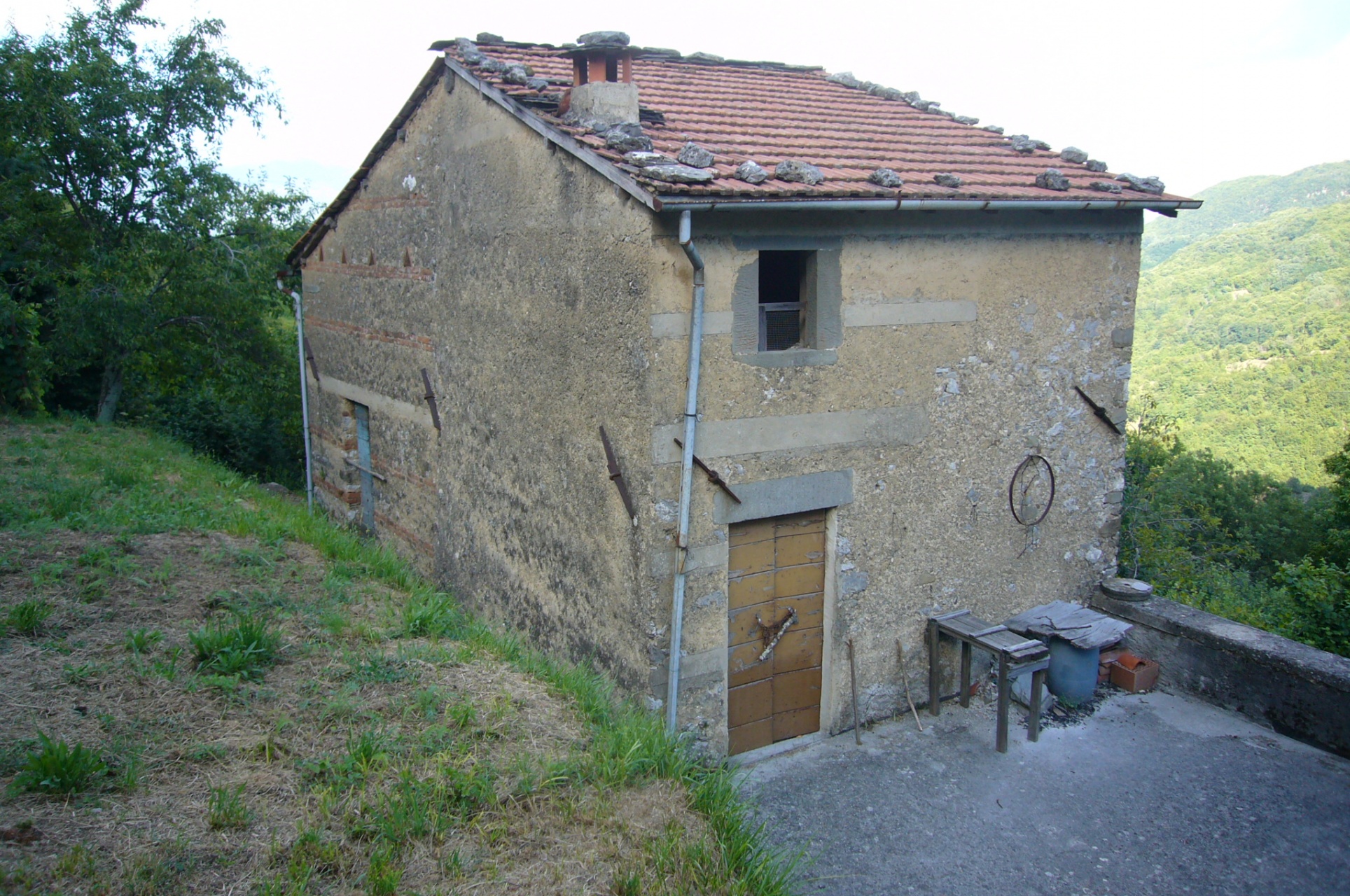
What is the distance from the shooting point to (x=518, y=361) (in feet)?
22.2

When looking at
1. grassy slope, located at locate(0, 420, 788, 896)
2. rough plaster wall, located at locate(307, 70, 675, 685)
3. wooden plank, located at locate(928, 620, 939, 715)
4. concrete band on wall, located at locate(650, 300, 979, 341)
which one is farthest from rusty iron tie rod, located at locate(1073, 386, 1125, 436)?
grassy slope, located at locate(0, 420, 788, 896)

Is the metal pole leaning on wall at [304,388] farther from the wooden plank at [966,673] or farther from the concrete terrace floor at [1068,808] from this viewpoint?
the wooden plank at [966,673]

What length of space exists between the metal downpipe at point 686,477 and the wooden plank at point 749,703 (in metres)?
0.55

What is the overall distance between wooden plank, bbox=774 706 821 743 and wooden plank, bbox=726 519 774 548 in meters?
1.38

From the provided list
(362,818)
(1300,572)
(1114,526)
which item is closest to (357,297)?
(362,818)

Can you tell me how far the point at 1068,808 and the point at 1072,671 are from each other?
1.50 meters

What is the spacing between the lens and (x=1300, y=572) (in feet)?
41.8

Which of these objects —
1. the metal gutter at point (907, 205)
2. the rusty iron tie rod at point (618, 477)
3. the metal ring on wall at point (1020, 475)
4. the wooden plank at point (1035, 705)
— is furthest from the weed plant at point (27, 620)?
the metal ring on wall at point (1020, 475)

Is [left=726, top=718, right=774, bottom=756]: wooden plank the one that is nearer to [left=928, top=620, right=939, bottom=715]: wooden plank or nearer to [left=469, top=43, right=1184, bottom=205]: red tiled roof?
[left=928, top=620, right=939, bottom=715]: wooden plank

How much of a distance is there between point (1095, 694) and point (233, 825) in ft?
20.6

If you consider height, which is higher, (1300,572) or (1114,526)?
(1114,526)

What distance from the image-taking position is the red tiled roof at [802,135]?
553 centimetres

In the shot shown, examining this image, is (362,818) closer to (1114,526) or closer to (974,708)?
(974,708)

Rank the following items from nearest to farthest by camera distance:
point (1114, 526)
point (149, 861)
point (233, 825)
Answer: point (149, 861), point (233, 825), point (1114, 526)
